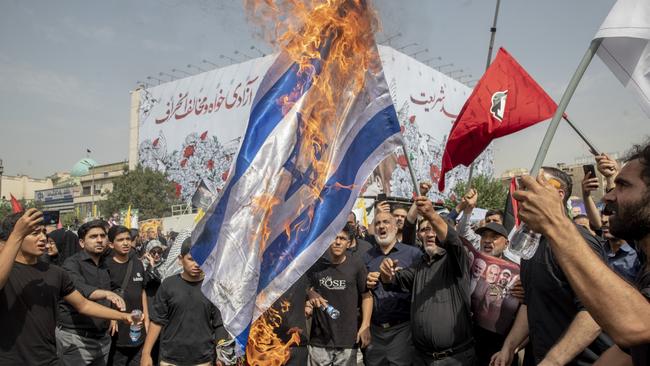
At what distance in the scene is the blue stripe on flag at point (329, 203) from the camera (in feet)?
13.3

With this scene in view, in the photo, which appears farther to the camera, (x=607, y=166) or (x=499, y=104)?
(x=499, y=104)

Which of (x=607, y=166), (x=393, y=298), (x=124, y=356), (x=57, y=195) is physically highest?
(x=57, y=195)

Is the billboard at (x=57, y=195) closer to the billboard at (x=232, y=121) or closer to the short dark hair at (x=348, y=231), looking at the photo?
the billboard at (x=232, y=121)

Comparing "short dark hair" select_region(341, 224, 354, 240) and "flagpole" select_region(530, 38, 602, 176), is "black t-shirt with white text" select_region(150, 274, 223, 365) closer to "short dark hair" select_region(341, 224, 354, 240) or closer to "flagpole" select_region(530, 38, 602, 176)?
"short dark hair" select_region(341, 224, 354, 240)

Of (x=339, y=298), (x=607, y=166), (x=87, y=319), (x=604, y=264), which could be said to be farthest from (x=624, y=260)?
(x=87, y=319)

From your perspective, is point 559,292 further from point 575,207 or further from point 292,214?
point 575,207

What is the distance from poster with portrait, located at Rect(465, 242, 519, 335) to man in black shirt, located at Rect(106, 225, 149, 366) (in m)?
3.79

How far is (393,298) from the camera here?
17.2ft

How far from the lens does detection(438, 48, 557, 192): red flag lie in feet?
17.9

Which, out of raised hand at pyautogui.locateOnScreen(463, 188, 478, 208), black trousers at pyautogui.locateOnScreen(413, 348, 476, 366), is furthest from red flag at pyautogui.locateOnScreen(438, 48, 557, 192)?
black trousers at pyautogui.locateOnScreen(413, 348, 476, 366)

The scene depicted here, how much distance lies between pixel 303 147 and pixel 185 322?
1886 millimetres

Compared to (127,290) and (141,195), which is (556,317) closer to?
(127,290)

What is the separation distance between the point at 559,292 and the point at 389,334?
7.38 feet

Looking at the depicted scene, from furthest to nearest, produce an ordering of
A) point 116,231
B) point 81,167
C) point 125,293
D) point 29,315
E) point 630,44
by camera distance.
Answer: point 81,167 → point 116,231 → point 125,293 → point 29,315 → point 630,44
